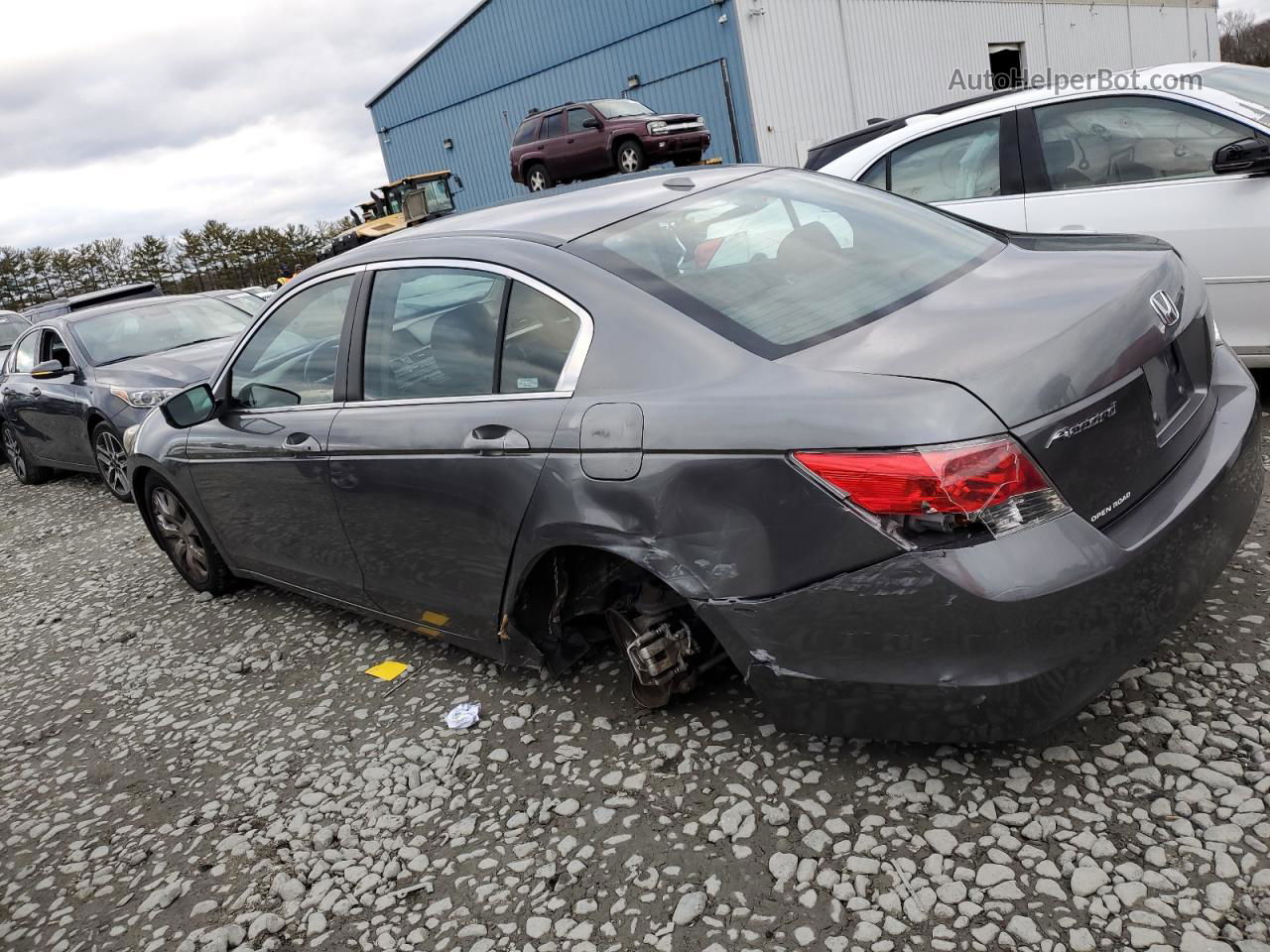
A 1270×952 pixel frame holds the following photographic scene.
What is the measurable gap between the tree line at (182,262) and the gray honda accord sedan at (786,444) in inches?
2235

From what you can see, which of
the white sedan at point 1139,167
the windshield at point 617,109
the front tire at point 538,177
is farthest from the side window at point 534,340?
the front tire at point 538,177

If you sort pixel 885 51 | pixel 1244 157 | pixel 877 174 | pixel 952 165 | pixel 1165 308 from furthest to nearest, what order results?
pixel 885 51, pixel 877 174, pixel 952 165, pixel 1244 157, pixel 1165 308

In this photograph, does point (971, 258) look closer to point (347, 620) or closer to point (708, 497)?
point (708, 497)

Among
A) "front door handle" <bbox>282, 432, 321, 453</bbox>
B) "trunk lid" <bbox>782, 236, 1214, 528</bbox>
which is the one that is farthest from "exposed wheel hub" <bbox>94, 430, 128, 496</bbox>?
"trunk lid" <bbox>782, 236, 1214, 528</bbox>

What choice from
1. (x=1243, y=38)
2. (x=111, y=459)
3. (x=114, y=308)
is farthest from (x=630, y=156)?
(x=1243, y=38)

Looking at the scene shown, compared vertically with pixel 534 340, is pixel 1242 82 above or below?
above

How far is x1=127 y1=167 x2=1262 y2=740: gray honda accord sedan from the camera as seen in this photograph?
2.02 meters

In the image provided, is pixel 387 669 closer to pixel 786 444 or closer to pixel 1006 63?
pixel 786 444

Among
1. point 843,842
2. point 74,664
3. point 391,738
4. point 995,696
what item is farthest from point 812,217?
point 74,664

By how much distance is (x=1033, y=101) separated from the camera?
4895 millimetres

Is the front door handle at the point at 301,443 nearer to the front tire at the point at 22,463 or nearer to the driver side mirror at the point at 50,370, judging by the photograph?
the driver side mirror at the point at 50,370

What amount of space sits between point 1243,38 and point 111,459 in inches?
3503

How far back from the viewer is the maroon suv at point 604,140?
63.7 feet

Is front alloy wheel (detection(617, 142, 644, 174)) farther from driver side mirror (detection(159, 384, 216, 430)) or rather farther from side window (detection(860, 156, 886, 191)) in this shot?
driver side mirror (detection(159, 384, 216, 430))
